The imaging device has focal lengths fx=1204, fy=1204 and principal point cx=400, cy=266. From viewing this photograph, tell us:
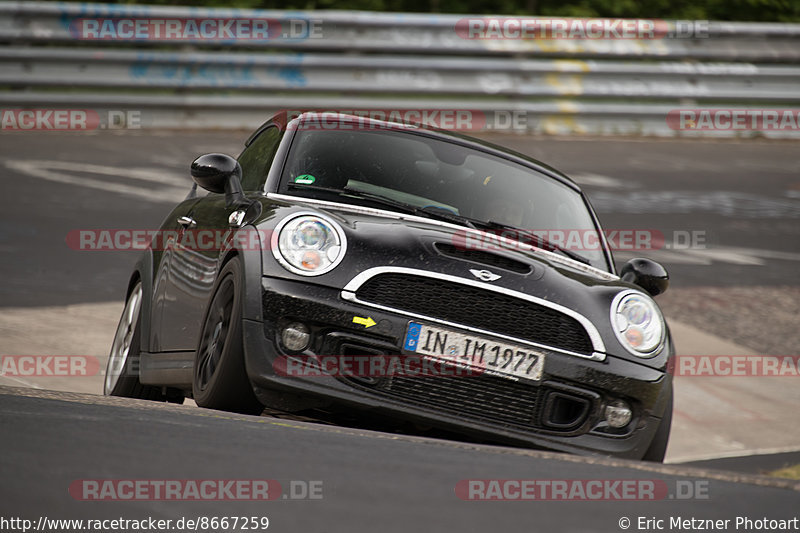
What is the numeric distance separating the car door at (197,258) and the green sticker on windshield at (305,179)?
0.17m

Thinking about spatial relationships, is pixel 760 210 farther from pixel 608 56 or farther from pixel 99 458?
pixel 99 458

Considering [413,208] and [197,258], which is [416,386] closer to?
[413,208]

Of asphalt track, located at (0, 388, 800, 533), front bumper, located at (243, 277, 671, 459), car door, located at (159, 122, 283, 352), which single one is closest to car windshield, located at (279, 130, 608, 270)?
car door, located at (159, 122, 283, 352)

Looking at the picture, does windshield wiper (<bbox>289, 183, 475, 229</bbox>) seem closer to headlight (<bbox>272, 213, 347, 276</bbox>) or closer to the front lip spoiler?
headlight (<bbox>272, 213, 347, 276</bbox>)

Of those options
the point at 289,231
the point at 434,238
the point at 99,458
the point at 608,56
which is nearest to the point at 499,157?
the point at 434,238

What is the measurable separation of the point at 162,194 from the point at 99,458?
8472 millimetres

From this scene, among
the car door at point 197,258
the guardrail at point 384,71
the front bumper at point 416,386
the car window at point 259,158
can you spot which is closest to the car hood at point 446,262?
the front bumper at point 416,386

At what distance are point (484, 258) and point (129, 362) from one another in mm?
1998

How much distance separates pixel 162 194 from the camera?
11312 mm

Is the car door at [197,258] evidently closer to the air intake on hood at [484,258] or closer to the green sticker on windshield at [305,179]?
the green sticker on windshield at [305,179]

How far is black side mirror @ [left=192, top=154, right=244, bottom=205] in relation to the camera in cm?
518

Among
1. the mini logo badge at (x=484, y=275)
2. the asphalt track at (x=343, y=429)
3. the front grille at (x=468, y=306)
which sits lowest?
the asphalt track at (x=343, y=429)

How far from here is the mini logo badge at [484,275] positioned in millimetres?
4477

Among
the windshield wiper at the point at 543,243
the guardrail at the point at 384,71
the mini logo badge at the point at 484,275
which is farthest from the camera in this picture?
the guardrail at the point at 384,71
